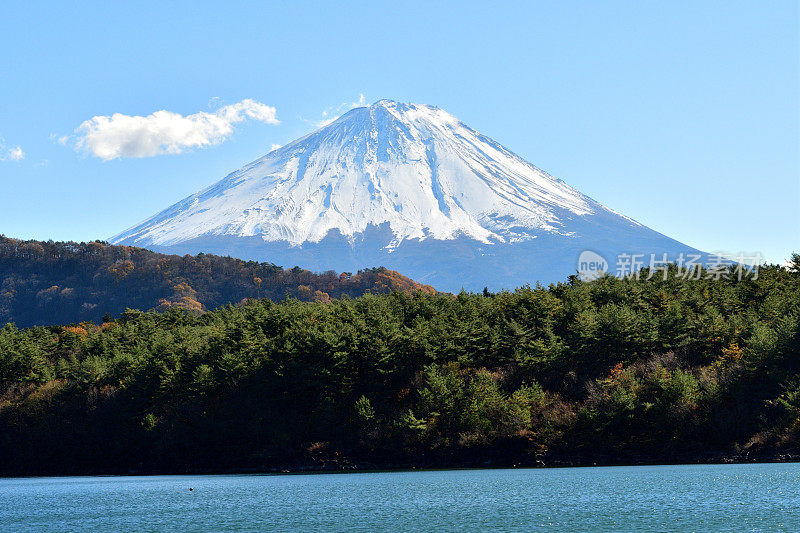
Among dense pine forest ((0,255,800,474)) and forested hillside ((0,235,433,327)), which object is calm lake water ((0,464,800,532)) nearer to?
dense pine forest ((0,255,800,474))

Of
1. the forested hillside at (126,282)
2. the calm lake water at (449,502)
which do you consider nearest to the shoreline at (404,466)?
the calm lake water at (449,502)

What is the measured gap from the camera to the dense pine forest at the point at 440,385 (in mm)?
52281

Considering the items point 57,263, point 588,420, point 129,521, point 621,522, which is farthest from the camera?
point 57,263

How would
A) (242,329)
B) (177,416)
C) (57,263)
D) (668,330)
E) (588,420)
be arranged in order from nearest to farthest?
(588,420) < (668,330) < (177,416) < (242,329) < (57,263)

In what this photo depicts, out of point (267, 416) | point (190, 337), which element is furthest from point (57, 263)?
point (267, 416)

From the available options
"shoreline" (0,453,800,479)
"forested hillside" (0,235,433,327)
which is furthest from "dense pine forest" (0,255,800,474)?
"forested hillside" (0,235,433,327)

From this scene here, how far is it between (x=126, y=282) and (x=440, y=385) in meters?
116

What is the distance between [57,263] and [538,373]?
13230cm

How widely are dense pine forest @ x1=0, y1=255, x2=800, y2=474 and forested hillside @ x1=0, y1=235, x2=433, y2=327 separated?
265 feet

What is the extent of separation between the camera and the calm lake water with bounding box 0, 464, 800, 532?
28938mm

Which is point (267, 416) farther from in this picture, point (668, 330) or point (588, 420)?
point (668, 330)

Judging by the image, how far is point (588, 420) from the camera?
53.1 meters

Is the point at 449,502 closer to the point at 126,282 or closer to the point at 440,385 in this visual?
the point at 440,385

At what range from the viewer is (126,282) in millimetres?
159000
